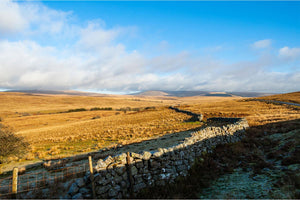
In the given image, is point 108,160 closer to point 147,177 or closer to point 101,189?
point 101,189

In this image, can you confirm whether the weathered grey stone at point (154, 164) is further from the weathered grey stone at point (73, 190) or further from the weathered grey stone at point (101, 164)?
the weathered grey stone at point (73, 190)

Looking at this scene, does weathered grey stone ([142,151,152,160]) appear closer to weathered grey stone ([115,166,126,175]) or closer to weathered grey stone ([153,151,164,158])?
weathered grey stone ([153,151,164,158])

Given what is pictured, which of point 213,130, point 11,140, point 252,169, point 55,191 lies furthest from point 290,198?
point 11,140

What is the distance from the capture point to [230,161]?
10797 millimetres

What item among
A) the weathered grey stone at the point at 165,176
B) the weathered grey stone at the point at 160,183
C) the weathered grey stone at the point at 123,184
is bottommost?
the weathered grey stone at the point at 160,183

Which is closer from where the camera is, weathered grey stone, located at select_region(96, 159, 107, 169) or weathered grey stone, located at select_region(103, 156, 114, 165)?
weathered grey stone, located at select_region(96, 159, 107, 169)

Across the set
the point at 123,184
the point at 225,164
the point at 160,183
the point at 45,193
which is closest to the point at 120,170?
the point at 123,184

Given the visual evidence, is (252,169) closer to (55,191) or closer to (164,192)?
(164,192)


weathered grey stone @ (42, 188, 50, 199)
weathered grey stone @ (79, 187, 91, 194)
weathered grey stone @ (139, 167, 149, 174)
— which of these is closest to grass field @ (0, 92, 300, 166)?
weathered grey stone @ (42, 188, 50, 199)

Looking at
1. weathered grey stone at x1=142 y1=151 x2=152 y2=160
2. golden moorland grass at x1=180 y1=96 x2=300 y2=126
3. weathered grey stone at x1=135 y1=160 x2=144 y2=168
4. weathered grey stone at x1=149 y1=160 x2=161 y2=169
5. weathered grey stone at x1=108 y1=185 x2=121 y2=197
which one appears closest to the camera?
weathered grey stone at x1=108 y1=185 x2=121 y2=197

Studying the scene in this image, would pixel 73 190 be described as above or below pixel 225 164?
above

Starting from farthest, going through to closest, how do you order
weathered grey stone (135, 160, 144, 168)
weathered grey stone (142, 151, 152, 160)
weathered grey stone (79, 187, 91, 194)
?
weathered grey stone (142, 151, 152, 160) < weathered grey stone (135, 160, 144, 168) < weathered grey stone (79, 187, 91, 194)

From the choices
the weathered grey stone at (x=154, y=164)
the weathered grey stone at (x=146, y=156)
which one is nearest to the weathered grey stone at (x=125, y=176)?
the weathered grey stone at (x=146, y=156)

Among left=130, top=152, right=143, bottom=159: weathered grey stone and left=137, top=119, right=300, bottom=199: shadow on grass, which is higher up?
left=130, top=152, right=143, bottom=159: weathered grey stone
